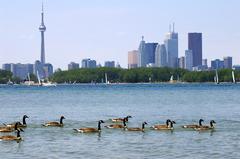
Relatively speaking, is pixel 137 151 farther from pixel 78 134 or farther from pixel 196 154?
pixel 78 134

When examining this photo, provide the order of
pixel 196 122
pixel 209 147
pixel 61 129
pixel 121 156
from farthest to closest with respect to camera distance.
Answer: pixel 196 122 < pixel 61 129 < pixel 209 147 < pixel 121 156

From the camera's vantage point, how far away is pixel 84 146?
33781 millimetres

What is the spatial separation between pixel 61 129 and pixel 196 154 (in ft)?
46.0

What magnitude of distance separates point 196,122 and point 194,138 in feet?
37.6

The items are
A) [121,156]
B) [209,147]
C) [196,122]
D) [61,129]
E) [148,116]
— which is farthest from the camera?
[148,116]

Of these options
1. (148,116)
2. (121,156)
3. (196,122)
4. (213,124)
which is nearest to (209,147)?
(121,156)

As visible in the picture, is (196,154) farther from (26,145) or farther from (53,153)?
(26,145)

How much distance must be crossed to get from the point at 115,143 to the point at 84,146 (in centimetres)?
Result: 174

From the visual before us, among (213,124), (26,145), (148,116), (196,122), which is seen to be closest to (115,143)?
(26,145)

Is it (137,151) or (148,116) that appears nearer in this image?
(137,151)

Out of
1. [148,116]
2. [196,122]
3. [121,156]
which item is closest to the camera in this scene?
[121,156]

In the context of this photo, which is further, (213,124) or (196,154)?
(213,124)

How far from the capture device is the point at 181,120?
165ft

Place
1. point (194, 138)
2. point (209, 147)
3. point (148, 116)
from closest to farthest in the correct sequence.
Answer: point (209, 147) → point (194, 138) → point (148, 116)
